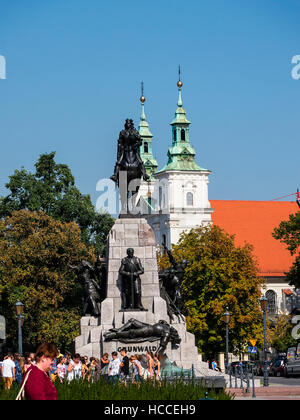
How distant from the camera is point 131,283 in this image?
93.7 ft

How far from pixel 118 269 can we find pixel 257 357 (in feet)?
208

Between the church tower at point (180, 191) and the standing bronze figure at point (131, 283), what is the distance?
3385 inches

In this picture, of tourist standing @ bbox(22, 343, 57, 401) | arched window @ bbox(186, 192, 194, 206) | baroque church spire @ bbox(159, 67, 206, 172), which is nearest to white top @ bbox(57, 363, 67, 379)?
tourist standing @ bbox(22, 343, 57, 401)

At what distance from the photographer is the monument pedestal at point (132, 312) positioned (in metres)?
28.3

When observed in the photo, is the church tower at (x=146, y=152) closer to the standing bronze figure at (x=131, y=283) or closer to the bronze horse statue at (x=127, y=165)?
the bronze horse statue at (x=127, y=165)

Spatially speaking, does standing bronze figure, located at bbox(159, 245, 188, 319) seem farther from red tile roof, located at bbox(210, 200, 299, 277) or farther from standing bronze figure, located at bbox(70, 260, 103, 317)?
red tile roof, located at bbox(210, 200, 299, 277)

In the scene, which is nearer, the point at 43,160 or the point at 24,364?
the point at 24,364

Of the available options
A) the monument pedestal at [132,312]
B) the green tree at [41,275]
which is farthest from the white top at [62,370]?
the green tree at [41,275]

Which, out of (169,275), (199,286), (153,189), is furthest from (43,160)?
(153,189)

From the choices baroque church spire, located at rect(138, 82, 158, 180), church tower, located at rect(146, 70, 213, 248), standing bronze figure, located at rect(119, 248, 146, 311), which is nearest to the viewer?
standing bronze figure, located at rect(119, 248, 146, 311)

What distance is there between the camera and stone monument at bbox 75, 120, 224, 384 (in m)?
28.0

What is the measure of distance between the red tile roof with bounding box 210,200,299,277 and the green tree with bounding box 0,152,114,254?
49454mm

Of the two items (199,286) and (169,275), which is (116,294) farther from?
(199,286)

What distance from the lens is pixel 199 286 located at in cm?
6341
